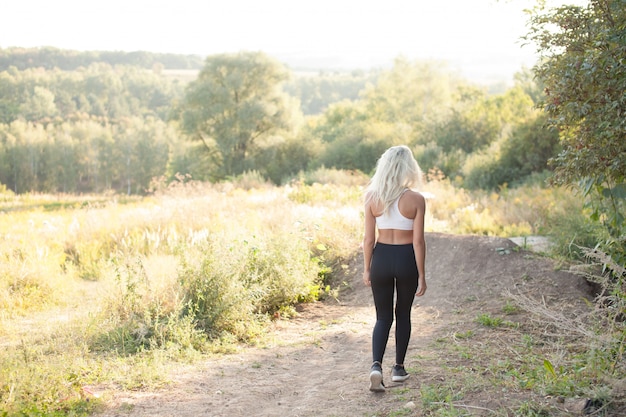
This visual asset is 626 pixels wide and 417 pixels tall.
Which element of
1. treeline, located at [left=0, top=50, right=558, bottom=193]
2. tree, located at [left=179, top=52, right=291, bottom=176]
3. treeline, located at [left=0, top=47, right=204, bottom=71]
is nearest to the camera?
treeline, located at [left=0, top=50, right=558, bottom=193]

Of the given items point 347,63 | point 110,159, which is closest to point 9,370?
point 110,159

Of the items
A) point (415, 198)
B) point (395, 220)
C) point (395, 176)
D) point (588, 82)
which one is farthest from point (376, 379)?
point (588, 82)

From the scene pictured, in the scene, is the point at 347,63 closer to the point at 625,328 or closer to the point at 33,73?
the point at 33,73

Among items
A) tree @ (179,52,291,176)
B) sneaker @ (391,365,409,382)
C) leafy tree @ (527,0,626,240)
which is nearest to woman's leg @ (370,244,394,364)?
sneaker @ (391,365,409,382)

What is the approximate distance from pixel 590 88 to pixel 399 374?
9.25ft

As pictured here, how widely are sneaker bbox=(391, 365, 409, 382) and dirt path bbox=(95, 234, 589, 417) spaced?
0.19 ft

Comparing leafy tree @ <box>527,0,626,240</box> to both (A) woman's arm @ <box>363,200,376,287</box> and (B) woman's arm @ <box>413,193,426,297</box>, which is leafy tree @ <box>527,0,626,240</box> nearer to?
(B) woman's arm @ <box>413,193,426,297</box>

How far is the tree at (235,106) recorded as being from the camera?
34344 millimetres

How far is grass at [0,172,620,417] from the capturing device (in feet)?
14.1

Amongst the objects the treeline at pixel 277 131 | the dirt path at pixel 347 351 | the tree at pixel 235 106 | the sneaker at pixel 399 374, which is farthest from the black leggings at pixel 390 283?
the tree at pixel 235 106

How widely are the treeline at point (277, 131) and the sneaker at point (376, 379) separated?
13.1 m

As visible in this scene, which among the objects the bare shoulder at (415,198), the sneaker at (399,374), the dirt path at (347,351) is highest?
the bare shoulder at (415,198)

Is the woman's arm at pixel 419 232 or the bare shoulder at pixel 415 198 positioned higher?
the bare shoulder at pixel 415 198

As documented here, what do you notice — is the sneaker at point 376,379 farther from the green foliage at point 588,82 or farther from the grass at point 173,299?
the green foliage at point 588,82
